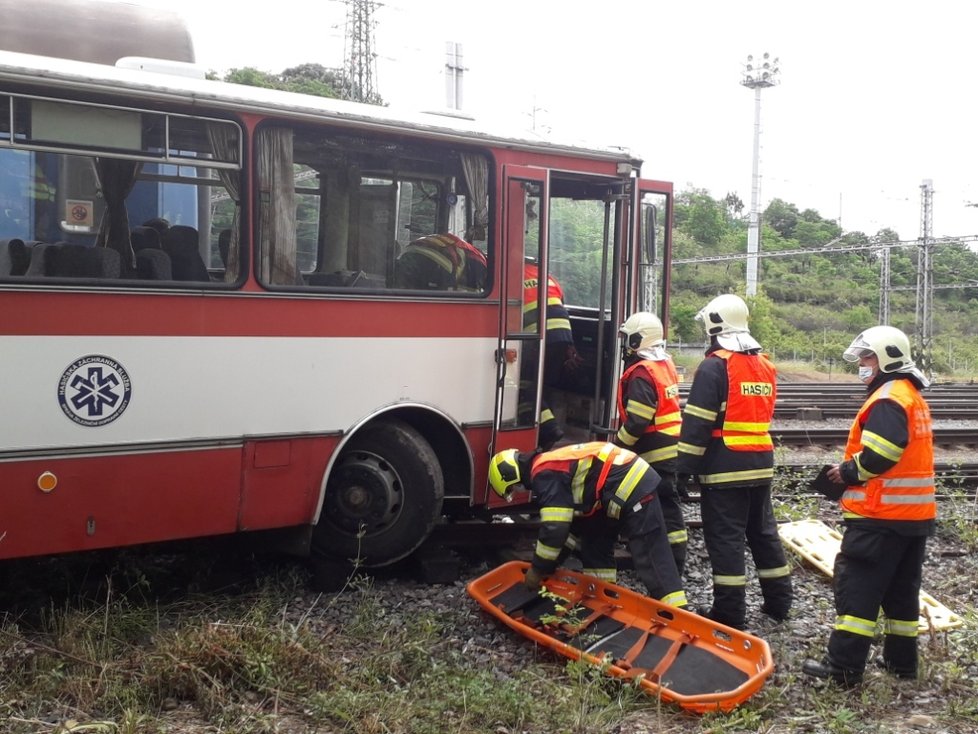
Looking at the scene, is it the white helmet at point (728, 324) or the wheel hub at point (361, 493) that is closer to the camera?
the white helmet at point (728, 324)

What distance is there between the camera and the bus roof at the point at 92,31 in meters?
6.19

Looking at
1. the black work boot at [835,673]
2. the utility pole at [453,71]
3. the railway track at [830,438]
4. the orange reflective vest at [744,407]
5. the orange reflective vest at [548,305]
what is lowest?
the black work boot at [835,673]

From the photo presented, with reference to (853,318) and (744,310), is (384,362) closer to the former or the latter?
(744,310)

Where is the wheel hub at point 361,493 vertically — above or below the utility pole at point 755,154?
below

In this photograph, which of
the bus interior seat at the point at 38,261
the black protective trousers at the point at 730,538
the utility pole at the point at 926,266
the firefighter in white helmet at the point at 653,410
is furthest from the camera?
the utility pole at the point at 926,266

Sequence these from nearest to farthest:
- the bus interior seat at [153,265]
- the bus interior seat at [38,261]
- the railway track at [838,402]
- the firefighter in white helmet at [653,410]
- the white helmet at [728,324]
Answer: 1. the bus interior seat at [38,261]
2. the bus interior seat at [153,265]
3. the white helmet at [728,324]
4. the firefighter in white helmet at [653,410]
5. the railway track at [838,402]

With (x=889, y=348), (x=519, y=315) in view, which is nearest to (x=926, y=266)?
(x=519, y=315)

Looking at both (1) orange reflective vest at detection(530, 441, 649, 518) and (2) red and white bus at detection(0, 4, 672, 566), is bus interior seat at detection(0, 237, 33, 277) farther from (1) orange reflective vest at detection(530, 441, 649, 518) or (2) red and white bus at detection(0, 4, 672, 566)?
(1) orange reflective vest at detection(530, 441, 649, 518)

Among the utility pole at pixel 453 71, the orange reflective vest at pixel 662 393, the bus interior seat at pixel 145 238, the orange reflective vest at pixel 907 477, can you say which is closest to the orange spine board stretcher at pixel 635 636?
the orange reflective vest at pixel 907 477

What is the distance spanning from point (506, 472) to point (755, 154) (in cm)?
3700

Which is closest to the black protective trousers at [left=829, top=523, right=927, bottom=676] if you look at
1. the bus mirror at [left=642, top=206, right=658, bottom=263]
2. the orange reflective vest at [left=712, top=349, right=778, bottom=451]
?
the orange reflective vest at [left=712, top=349, right=778, bottom=451]

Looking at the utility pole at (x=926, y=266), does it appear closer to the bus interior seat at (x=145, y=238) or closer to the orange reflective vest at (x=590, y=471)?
the orange reflective vest at (x=590, y=471)

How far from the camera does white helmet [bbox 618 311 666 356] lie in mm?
6547

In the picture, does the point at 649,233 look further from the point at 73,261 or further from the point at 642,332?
the point at 73,261
